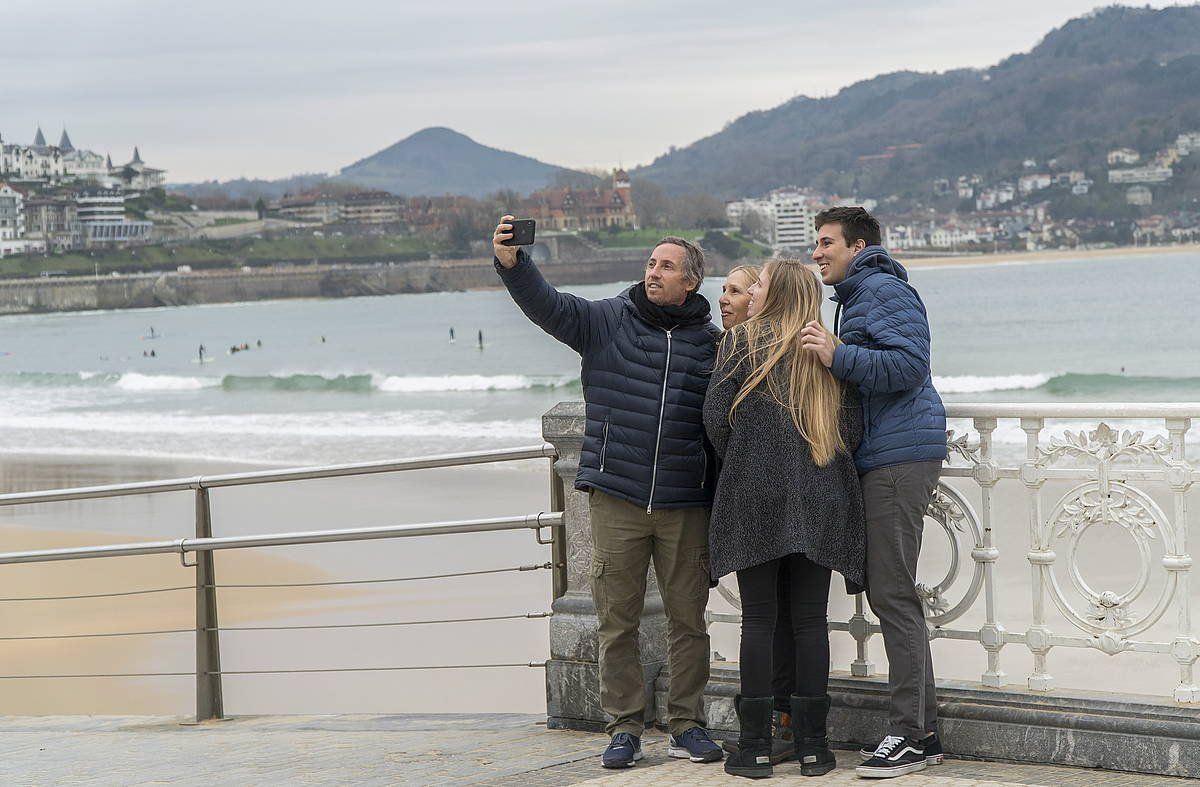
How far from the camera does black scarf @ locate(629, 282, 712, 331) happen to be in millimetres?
4059

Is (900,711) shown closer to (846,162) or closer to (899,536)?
(899,536)

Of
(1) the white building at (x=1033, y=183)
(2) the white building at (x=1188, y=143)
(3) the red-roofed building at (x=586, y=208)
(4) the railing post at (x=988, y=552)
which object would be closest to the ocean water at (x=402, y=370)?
(4) the railing post at (x=988, y=552)

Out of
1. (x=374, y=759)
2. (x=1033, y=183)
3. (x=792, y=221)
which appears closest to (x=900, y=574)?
(x=374, y=759)

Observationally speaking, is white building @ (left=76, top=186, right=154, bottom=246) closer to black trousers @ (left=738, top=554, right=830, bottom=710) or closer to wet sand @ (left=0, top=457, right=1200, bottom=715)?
wet sand @ (left=0, top=457, right=1200, bottom=715)

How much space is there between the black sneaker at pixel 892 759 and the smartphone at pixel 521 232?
1711mm

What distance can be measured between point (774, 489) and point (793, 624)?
0.42 meters

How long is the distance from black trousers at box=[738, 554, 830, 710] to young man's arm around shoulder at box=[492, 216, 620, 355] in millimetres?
825

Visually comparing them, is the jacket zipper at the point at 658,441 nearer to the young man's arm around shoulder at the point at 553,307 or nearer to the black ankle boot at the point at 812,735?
the young man's arm around shoulder at the point at 553,307

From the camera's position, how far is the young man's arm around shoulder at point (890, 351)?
3684 millimetres

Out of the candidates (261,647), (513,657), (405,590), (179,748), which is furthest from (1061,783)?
(405,590)

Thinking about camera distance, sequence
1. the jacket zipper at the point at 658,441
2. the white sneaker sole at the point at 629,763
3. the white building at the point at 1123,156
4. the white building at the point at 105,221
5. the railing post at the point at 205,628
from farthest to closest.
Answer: the white building at the point at 105,221 → the white building at the point at 1123,156 → the railing post at the point at 205,628 → the white sneaker sole at the point at 629,763 → the jacket zipper at the point at 658,441

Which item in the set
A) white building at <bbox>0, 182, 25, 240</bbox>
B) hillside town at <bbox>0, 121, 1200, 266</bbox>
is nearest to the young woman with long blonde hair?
hillside town at <bbox>0, 121, 1200, 266</bbox>

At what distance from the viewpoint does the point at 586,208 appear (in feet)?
437

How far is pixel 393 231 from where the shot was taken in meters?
150
